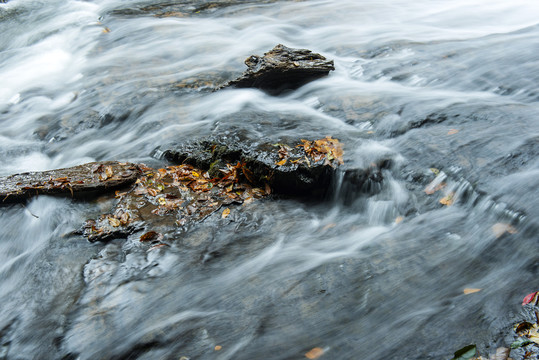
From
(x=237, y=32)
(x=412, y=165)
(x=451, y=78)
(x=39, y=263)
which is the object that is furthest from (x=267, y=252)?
(x=237, y=32)

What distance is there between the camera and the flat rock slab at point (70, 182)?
4754mm

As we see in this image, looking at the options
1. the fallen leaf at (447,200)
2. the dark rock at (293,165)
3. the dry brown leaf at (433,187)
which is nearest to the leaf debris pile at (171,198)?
the dark rock at (293,165)

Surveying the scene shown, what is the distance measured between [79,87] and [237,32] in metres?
4.16

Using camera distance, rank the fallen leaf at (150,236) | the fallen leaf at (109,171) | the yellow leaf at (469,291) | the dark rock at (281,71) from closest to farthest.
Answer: the yellow leaf at (469,291)
the fallen leaf at (150,236)
the fallen leaf at (109,171)
the dark rock at (281,71)

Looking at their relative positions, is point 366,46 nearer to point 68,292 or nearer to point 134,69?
point 134,69

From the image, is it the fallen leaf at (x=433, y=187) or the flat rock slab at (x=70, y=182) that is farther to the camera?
the flat rock slab at (x=70, y=182)

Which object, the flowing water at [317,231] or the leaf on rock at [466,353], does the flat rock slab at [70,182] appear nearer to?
the flowing water at [317,231]

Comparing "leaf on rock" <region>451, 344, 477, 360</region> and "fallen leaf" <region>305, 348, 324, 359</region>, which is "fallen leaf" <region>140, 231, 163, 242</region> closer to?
"fallen leaf" <region>305, 348, 324, 359</region>

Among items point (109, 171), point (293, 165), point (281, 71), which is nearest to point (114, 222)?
point (109, 171)

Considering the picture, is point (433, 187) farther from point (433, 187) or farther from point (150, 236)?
point (150, 236)

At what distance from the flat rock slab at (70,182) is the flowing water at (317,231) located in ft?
0.55

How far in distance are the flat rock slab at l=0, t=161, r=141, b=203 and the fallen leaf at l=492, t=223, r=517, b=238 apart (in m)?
3.80

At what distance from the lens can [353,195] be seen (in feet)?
14.7

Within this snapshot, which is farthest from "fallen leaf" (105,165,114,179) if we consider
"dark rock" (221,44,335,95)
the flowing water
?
"dark rock" (221,44,335,95)
